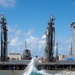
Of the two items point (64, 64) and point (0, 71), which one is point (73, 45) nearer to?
point (64, 64)

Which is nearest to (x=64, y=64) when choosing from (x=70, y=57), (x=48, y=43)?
(x=48, y=43)

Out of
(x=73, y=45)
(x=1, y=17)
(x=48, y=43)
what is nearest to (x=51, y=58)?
(x=48, y=43)

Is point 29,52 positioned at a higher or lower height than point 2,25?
lower

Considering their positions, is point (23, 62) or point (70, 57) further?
point (70, 57)

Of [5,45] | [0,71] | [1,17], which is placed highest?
[1,17]

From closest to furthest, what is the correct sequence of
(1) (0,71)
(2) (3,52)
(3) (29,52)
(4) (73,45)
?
(1) (0,71)
(2) (3,52)
(3) (29,52)
(4) (73,45)

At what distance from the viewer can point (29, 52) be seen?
13888 cm

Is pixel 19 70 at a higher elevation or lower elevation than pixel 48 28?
lower

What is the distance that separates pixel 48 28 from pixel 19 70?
24120 millimetres

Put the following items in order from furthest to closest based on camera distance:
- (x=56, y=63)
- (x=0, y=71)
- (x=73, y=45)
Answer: (x=73, y=45) < (x=56, y=63) < (x=0, y=71)

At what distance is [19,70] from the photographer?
111 m

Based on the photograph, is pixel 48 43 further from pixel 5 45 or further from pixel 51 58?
pixel 5 45

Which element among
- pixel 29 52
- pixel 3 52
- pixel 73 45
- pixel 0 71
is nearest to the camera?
pixel 0 71

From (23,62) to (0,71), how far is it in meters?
12.0
